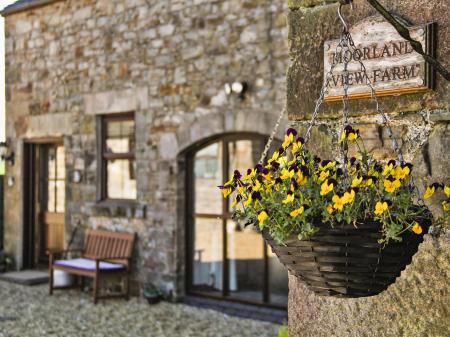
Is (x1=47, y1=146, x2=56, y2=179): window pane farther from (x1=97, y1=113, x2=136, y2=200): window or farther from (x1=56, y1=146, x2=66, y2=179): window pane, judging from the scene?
(x1=97, y1=113, x2=136, y2=200): window

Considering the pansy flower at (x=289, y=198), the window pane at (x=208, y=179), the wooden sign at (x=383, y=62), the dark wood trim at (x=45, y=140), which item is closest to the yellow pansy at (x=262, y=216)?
the pansy flower at (x=289, y=198)

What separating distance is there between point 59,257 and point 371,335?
7.53 metres

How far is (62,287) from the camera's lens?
8.16 metres

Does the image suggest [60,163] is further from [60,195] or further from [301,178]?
[301,178]

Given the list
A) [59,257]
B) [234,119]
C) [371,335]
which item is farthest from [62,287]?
[371,335]

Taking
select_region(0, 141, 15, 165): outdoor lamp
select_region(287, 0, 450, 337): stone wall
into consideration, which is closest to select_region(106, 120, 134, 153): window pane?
select_region(0, 141, 15, 165): outdoor lamp

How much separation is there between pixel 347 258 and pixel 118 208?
256 inches

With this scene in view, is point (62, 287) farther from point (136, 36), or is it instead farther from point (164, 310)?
point (136, 36)

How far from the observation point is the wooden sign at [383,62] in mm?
2066

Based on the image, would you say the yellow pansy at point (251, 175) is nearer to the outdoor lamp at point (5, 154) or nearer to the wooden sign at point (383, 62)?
the wooden sign at point (383, 62)

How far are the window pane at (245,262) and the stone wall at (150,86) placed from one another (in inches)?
25.0

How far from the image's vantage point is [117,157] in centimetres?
812

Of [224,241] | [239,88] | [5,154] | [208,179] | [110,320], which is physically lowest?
[110,320]

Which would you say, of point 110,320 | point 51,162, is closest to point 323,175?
point 110,320
